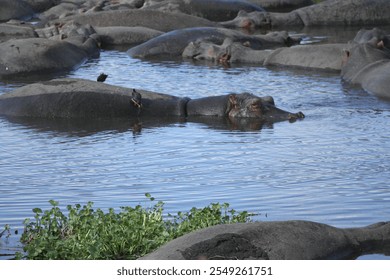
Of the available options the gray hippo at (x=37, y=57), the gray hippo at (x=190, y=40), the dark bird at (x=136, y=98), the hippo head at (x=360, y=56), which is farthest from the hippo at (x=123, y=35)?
the dark bird at (x=136, y=98)

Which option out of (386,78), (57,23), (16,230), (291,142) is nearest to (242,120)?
(291,142)

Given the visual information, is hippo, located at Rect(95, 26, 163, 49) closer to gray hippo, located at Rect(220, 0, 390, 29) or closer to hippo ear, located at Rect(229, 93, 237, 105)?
gray hippo, located at Rect(220, 0, 390, 29)

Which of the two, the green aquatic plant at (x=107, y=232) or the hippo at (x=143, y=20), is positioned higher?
the green aquatic plant at (x=107, y=232)

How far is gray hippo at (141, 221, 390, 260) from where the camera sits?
649 cm

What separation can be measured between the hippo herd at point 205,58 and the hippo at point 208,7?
0.09 ft

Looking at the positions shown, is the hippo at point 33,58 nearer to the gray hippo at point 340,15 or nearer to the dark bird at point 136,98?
the dark bird at point 136,98

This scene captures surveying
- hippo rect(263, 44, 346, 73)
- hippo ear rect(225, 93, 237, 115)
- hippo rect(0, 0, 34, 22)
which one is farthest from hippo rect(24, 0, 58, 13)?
hippo ear rect(225, 93, 237, 115)

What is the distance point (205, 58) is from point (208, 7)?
7.76 metres

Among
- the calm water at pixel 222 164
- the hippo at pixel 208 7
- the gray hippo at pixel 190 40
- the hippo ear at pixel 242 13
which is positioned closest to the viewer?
the calm water at pixel 222 164

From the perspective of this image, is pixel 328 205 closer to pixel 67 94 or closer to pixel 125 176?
pixel 125 176

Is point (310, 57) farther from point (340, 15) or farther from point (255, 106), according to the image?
point (340, 15)

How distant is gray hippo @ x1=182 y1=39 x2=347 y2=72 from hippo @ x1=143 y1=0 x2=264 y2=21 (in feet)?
23.2

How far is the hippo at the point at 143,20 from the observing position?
24406 mm

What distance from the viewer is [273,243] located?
6.69 metres
